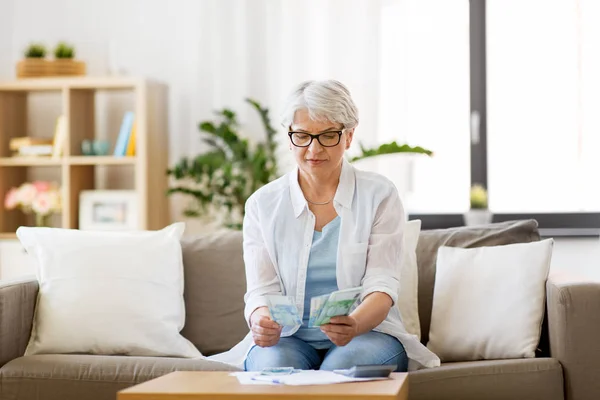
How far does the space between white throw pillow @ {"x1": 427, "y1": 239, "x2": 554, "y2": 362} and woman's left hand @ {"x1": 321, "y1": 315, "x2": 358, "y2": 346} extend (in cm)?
62

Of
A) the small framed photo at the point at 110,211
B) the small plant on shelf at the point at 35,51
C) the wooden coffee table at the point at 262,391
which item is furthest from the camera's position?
the small plant on shelf at the point at 35,51

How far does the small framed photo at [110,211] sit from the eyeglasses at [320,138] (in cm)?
269

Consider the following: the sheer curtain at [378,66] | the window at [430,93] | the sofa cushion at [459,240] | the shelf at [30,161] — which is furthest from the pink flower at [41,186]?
the sofa cushion at [459,240]

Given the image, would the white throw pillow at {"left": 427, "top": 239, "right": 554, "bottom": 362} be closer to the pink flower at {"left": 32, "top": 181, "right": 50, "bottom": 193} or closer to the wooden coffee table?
the wooden coffee table

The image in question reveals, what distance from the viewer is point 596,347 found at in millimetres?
2416

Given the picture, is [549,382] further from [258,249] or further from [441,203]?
[441,203]

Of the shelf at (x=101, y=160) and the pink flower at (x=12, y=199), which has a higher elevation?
the shelf at (x=101, y=160)

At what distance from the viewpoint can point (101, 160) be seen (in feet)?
15.8

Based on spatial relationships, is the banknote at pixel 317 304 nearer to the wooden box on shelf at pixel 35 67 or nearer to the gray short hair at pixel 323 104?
the gray short hair at pixel 323 104

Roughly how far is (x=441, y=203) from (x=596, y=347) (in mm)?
2508

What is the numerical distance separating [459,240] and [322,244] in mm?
723

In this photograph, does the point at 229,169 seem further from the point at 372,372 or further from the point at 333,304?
the point at 372,372

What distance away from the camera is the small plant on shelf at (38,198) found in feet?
16.0

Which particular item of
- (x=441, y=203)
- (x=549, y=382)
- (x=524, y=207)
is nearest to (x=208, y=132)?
(x=441, y=203)
